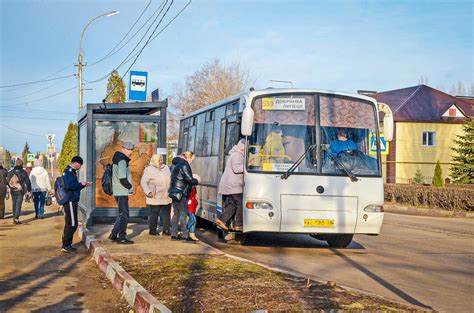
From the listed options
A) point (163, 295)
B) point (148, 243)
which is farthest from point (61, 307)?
point (148, 243)

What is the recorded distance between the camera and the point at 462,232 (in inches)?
710

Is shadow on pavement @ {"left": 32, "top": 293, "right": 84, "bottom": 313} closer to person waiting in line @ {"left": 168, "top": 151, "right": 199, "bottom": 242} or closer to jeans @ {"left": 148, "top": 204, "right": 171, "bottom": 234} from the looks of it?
person waiting in line @ {"left": 168, "top": 151, "right": 199, "bottom": 242}

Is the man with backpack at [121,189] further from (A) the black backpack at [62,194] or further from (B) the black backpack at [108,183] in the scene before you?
(A) the black backpack at [62,194]

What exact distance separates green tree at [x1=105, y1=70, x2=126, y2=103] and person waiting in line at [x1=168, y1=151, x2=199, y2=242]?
3117 cm

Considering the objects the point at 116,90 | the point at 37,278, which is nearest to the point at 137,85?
the point at 37,278

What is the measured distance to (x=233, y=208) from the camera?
1276 centimetres

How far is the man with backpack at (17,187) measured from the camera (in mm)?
19234

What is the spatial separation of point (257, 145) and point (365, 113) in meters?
2.24

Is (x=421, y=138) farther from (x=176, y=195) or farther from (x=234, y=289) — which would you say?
(x=234, y=289)

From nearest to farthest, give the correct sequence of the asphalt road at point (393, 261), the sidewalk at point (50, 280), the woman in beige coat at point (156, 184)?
the sidewalk at point (50, 280)
the asphalt road at point (393, 261)
the woman in beige coat at point (156, 184)

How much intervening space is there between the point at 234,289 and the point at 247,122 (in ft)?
15.6

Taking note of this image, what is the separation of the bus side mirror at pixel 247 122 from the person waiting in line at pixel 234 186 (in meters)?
0.45

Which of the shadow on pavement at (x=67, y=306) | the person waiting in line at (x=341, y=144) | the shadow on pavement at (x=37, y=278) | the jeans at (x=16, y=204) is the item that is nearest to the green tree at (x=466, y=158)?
the jeans at (x=16, y=204)

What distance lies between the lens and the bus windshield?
12.2 meters
